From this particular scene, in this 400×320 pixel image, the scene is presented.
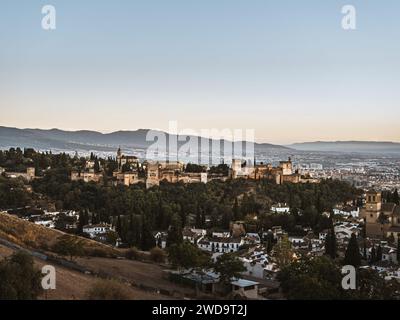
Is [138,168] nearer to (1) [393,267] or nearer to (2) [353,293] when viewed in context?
(1) [393,267]

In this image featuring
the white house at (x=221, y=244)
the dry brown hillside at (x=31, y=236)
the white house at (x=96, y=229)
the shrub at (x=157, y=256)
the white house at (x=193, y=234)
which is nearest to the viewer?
the dry brown hillside at (x=31, y=236)

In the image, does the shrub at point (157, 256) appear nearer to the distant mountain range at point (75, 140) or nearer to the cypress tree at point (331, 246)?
the cypress tree at point (331, 246)

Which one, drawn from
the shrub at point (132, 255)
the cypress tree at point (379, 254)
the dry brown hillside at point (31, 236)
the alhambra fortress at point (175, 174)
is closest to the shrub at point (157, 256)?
the shrub at point (132, 255)

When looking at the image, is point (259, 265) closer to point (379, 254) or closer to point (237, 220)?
point (379, 254)

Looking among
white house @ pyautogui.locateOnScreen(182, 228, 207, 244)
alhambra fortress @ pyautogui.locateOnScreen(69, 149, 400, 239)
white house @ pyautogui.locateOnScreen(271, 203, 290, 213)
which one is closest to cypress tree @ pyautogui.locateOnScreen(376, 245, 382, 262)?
white house @ pyautogui.locateOnScreen(182, 228, 207, 244)

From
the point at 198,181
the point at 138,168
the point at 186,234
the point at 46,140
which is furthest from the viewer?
the point at 46,140

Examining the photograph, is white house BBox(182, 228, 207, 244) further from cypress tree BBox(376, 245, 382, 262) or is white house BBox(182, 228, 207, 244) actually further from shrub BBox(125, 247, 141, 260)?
cypress tree BBox(376, 245, 382, 262)

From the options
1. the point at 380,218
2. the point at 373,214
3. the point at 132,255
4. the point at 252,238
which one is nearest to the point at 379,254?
the point at 252,238
